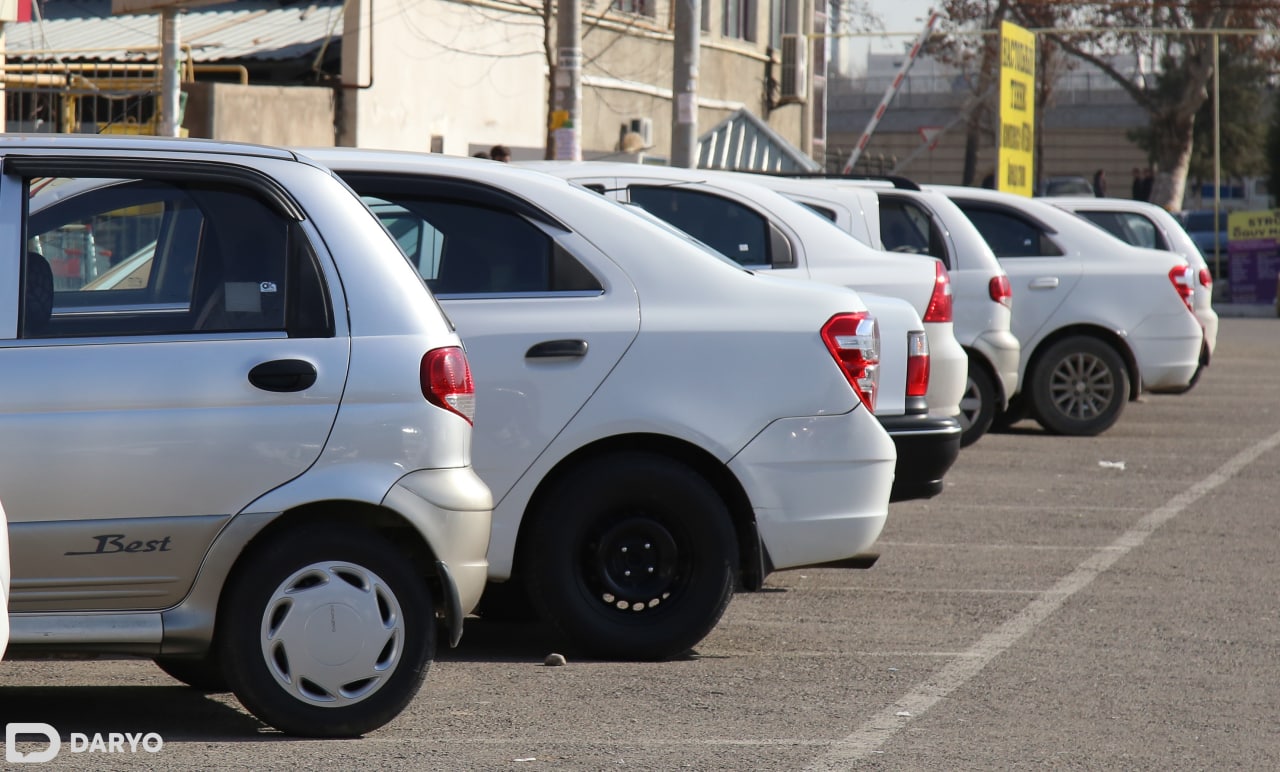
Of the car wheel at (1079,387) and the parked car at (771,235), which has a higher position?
the parked car at (771,235)

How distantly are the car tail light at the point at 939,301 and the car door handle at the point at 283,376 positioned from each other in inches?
197

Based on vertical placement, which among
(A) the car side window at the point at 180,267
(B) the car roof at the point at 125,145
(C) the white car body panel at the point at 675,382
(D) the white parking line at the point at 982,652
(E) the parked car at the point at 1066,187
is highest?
(E) the parked car at the point at 1066,187

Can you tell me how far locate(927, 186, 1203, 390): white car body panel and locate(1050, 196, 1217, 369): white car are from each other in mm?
1377

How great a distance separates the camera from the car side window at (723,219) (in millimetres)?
8922

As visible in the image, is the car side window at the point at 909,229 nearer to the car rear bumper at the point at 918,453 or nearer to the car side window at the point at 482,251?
the car rear bumper at the point at 918,453

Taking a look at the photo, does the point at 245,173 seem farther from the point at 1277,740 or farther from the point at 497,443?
the point at 1277,740

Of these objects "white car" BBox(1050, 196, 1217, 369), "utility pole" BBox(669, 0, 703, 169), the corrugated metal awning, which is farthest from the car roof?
the corrugated metal awning

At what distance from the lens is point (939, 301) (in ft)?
31.4

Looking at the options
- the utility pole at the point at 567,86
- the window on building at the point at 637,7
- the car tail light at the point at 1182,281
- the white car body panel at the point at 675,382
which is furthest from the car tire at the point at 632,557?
the window on building at the point at 637,7

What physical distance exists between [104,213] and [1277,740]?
146 inches

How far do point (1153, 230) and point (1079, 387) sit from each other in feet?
9.70

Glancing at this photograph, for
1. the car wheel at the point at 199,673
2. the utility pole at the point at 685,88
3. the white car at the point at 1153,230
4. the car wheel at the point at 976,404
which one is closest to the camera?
the car wheel at the point at 199,673

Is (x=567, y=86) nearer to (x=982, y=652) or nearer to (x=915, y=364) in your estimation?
(x=915, y=364)

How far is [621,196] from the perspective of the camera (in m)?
8.53
